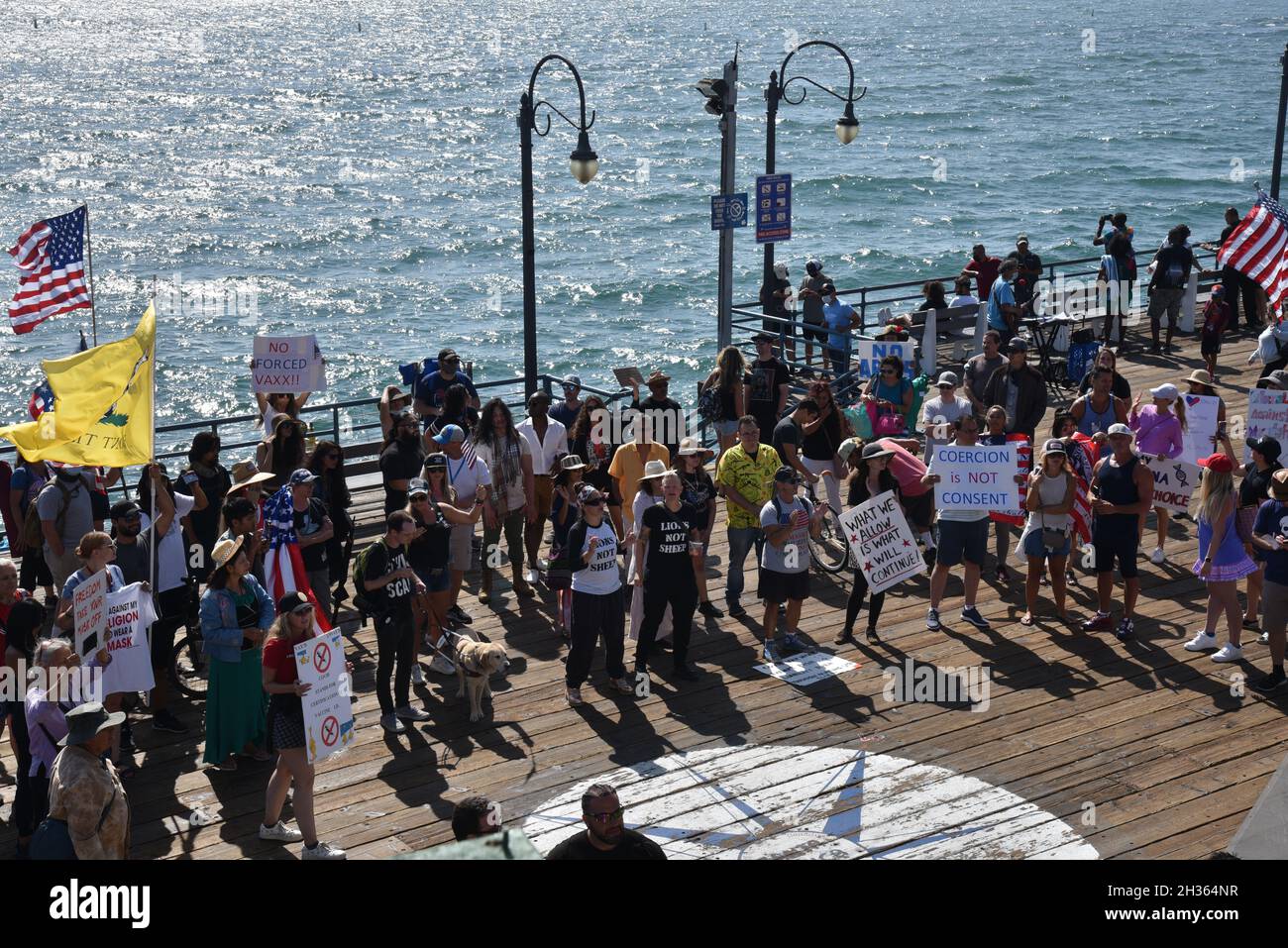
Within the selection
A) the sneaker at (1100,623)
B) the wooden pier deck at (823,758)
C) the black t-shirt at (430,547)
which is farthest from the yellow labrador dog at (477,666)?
the sneaker at (1100,623)

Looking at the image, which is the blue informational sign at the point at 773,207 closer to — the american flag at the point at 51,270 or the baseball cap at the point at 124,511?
the american flag at the point at 51,270

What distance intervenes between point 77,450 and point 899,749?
21.0 feet

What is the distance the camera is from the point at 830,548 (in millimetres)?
15898

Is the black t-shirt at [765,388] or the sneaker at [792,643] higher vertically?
the black t-shirt at [765,388]

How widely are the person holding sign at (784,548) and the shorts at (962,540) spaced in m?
1.36

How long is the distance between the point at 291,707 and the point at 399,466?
4654mm

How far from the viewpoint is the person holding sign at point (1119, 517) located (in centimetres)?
1349

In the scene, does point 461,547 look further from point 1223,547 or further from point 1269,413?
point 1269,413

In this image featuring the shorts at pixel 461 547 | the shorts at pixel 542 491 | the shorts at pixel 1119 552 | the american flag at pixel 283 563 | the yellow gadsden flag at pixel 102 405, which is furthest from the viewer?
the shorts at pixel 542 491

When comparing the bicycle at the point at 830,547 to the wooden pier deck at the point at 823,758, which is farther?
the bicycle at the point at 830,547

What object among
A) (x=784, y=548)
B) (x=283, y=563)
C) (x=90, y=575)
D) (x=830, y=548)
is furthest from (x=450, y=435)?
(x=830, y=548)

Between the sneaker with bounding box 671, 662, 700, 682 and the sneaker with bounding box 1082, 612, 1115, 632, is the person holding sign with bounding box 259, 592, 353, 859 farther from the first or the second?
the sneaker with bounding box 1082, 612, 1115, 632

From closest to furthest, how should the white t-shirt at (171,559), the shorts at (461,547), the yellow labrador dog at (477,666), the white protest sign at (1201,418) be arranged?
the yellow labrador dog at (477,666), the white t-shirt at (171,559), the shorts at (461,547), the white protest sign at (1201,418)
